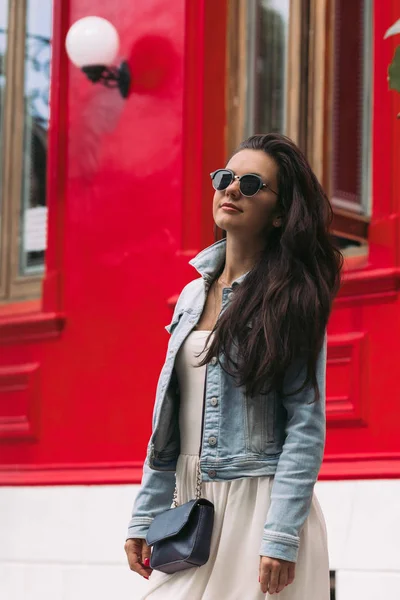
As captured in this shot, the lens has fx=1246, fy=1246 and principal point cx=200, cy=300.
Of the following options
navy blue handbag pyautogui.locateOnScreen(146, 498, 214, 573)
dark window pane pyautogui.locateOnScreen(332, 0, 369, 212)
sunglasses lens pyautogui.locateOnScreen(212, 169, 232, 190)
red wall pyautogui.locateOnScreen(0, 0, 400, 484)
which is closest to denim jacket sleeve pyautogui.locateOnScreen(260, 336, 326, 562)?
navy blue handbag pyautogui.locateOnScreen(146, 498, 214, 573)

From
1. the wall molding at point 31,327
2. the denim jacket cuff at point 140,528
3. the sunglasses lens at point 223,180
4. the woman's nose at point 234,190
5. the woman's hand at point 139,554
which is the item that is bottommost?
the woman's hand at point 139,554

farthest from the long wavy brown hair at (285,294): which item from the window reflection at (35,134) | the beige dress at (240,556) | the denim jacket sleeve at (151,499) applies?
the window reflection at (35,134)

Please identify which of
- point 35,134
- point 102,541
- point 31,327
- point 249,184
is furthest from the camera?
point 35,134

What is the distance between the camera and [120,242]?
6883 millimetres

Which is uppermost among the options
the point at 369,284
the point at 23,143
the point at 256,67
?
the point at 256,67

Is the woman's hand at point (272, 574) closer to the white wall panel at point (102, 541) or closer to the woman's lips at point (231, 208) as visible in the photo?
the woman's lips at point (231, 208)

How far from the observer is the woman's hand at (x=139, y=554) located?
3.27m

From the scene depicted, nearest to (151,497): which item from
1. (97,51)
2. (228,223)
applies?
(228,223)

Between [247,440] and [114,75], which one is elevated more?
[114,75]

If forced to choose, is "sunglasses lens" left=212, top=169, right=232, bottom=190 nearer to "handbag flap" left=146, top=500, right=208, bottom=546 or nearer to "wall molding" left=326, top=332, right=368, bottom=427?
"handbag flap" left=146, top=500, right=208, bottom=546

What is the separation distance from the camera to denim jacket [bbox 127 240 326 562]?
2.94 meters

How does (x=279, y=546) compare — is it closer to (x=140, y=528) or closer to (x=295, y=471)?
(x=295, y=471)

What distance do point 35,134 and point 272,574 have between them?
517 centimetres

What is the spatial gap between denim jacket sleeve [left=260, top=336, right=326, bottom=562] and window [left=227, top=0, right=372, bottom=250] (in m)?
2.83
